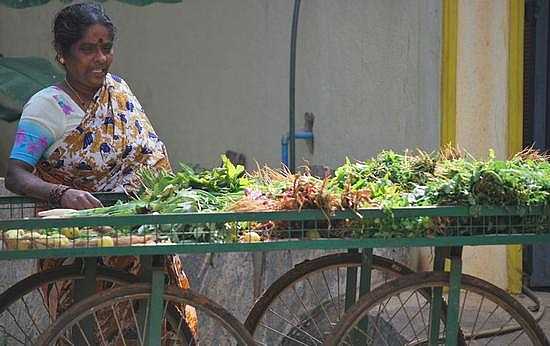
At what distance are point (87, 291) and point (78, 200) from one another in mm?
306

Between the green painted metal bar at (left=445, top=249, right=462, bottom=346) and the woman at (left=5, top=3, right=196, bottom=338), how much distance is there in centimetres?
95

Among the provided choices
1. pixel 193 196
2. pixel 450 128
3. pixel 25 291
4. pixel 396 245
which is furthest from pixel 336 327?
pixel 450 128

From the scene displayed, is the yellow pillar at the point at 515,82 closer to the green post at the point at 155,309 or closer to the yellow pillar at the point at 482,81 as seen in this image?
the yellow pillar at the point at 482,81

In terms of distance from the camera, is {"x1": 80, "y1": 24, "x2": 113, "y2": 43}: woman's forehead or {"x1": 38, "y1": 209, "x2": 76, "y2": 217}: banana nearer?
{"x1": 38, "y1": 209, "x2": 76, "y2": 217}: banana

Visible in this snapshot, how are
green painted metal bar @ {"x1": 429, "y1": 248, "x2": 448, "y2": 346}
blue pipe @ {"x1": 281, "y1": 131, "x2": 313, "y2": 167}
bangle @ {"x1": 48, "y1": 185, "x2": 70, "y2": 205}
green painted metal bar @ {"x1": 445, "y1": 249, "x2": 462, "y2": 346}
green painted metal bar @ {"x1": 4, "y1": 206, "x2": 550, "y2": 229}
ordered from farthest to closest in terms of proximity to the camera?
blue pipe @ {"x1": 281, "y1": 131, "x2": 313, "y2": 167}
bangle @ {"x1": 48, "y1": 185, "x2": 70, "y2": 205}
green painted metal bar @ {"x1": 429, "y1": 248, "x2": 448, "y2": 346}
green painted metal bar @ {"x1": 445, "y1": 249, "x2": 462, "y2": 346}
green painted metal bar @ {"x1": 4, "y1": 206, "x2": 550, "y2": 229}

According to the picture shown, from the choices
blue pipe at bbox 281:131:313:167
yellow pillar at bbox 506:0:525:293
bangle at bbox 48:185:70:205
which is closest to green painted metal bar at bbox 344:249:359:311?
bangle at bbox 48:185:70:205

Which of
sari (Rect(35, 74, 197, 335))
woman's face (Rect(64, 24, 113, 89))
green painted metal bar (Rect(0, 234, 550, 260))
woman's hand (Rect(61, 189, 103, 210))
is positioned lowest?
green painted metal bar (Rect(0, 234, 550, 260))

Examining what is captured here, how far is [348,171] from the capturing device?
12.0ft

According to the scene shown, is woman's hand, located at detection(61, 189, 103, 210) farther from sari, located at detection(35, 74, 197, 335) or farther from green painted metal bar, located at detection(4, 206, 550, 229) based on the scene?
green painted metal bar, located at detection(4, 206, 550, 229)

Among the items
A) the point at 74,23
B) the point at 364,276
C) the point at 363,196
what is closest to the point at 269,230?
the point at 363,196

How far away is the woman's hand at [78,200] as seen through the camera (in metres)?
3.64

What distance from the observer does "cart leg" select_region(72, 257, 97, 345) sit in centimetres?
367

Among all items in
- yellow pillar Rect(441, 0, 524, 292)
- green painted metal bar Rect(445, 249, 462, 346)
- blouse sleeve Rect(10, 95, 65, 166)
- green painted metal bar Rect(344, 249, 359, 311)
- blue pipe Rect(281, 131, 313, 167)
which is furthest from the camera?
blue pipe Rect(281, 131, 313, 167)

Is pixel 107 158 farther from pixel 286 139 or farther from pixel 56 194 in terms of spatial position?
pixel 286 139
